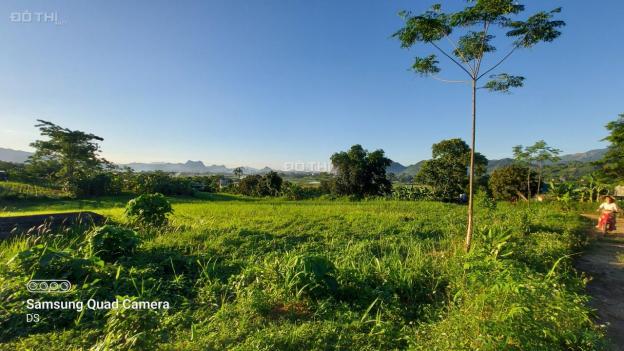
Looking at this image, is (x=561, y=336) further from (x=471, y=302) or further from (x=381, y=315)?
(x=381, y=315)

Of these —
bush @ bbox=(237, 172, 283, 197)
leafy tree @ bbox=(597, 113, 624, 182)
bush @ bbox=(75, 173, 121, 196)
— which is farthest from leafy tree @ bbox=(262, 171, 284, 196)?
leafy tree @ bbox=(597, 113, 624, 182)

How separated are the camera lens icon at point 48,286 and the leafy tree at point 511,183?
23528mm

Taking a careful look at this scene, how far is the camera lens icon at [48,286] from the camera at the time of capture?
112 inches

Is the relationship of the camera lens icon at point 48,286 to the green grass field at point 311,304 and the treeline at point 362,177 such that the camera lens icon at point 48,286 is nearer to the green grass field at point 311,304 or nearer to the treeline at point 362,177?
the green grass field at point 311,304

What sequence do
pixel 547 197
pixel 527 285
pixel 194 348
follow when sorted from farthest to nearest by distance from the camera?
pixel 547 197
pixel 527 285
pixel 194 348

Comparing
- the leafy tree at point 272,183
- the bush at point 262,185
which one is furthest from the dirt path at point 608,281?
the leafy tree at point 272,183

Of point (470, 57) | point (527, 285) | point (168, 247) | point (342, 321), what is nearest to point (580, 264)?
point (527, 285)

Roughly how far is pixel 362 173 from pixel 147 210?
62.2 feet

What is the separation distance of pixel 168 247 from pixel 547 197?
79.1 feet

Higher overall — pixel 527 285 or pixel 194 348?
pixel 527 285

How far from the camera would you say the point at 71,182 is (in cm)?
1666

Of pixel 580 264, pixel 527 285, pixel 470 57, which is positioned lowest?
pixel 580 264

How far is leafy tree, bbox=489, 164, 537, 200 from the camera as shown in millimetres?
18562

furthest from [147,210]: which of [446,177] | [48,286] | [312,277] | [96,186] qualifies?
[446,177]
